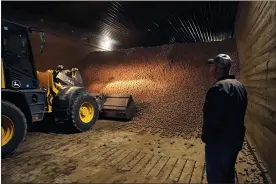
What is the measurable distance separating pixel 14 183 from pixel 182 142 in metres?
3.53

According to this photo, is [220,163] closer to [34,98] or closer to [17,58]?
[34,98]

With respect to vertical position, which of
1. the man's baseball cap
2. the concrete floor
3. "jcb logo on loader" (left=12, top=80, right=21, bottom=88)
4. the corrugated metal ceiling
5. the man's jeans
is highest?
the corrugated metal ceiling

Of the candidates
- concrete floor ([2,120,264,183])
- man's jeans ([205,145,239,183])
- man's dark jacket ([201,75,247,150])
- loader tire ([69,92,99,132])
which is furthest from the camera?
loader tire ([69,92,99,132])

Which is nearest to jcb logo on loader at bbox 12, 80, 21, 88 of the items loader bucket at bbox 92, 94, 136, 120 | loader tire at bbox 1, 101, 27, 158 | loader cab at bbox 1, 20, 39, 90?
loader cab at bbox 1, 20, 39, 90

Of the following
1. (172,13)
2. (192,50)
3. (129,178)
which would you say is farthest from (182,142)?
(192,50)

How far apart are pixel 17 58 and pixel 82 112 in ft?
8.08

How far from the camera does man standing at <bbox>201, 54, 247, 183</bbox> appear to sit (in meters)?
2.22

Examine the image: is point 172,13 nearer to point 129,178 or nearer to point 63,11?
point 63,11

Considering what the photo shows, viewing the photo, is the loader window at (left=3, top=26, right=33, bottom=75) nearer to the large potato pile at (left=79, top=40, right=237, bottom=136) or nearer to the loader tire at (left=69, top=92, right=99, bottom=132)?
the loader tire at (left=69, top=92, right=99, bottom=132)

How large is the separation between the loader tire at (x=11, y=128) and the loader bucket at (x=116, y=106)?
354cm

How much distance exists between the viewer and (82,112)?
6.68 m

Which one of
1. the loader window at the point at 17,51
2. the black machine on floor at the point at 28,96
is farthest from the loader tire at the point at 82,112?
the loader window at the point at 17,51

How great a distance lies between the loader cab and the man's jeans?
4244 millimetres

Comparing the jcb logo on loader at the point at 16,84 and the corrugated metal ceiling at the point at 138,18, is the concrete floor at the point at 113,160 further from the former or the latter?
the corrugated metal ceiling at the point at 138,18
